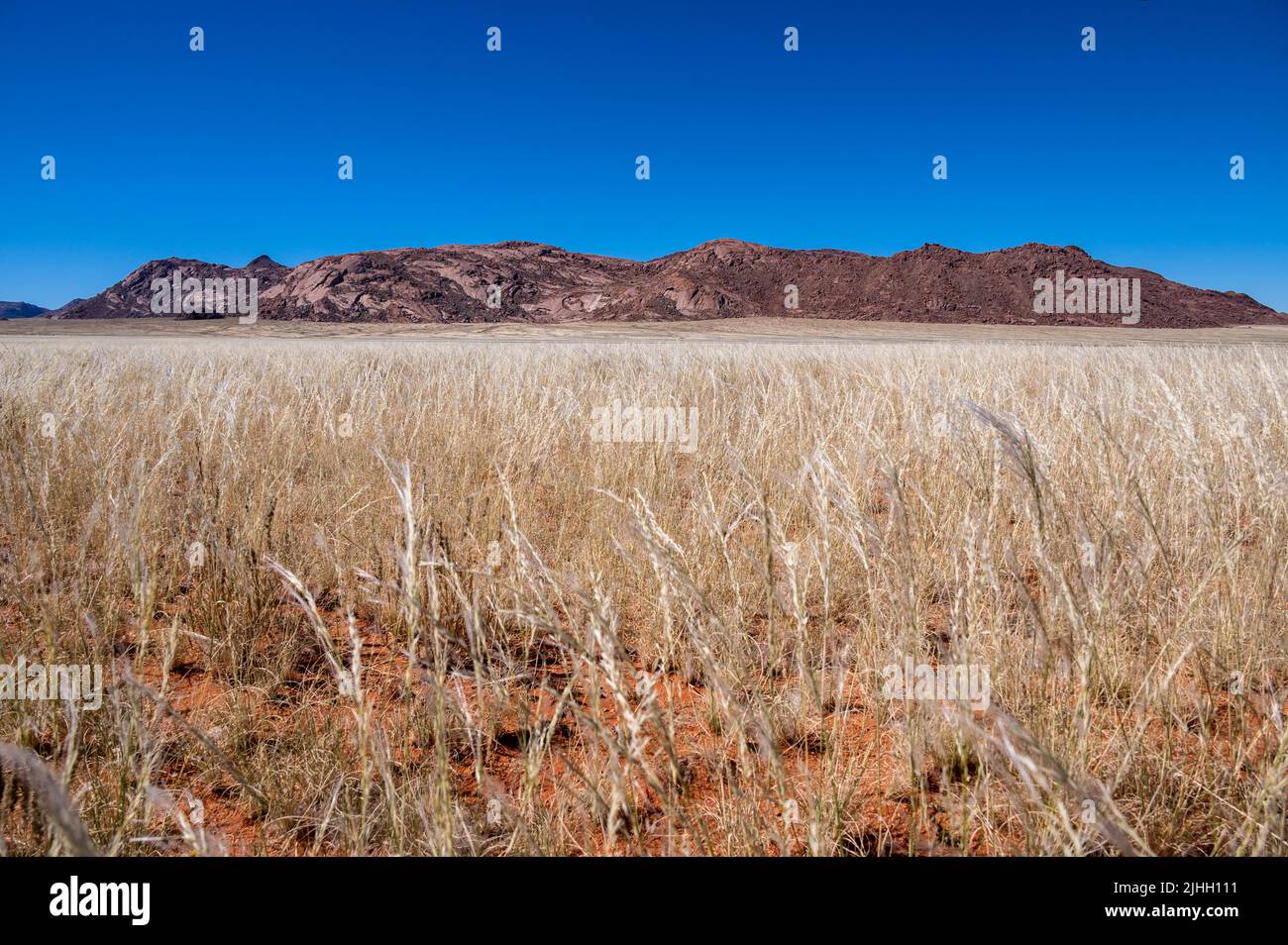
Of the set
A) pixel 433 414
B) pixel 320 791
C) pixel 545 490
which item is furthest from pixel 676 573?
pixel 433 414

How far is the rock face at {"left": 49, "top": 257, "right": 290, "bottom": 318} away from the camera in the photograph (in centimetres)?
9638

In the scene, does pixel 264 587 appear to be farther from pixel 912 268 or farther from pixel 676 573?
pixel 912 268

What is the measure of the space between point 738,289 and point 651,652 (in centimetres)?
7727

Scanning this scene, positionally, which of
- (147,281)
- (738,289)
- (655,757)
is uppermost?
(147,281)

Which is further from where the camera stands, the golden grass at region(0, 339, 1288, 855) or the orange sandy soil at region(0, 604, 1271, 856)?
the orange sandy soil at region(0, 604, 1271, 856)

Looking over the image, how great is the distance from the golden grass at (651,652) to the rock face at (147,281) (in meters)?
101

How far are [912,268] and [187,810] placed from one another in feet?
271

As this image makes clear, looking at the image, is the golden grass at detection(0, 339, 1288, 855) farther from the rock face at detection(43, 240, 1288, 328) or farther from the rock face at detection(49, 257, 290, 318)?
the rock face at detection(49, 257, 290, 318)

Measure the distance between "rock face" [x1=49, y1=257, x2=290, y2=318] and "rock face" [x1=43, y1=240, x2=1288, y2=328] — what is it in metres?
10.6

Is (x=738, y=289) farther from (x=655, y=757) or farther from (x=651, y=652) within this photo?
(x=655, y=757)

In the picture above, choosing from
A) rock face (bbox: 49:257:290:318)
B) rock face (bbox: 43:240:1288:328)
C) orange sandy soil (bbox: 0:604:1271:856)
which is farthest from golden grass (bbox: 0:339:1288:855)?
rock face (bbox: 49:257:290:318)

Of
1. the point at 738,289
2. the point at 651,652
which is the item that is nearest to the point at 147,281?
the point at 738,289

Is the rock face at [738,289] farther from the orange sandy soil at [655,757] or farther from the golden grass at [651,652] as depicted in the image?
the orange sandy soil at [655,757]

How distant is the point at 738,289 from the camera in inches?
2936
